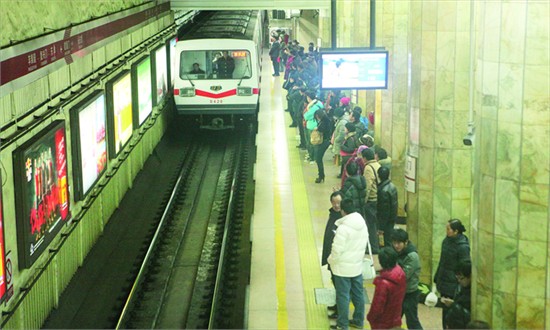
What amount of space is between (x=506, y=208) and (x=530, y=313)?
85cm

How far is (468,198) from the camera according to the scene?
37.7 ft

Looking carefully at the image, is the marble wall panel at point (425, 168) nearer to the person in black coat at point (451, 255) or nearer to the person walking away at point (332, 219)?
the person walking away at point (332, 219)

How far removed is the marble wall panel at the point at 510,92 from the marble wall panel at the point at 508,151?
68mm

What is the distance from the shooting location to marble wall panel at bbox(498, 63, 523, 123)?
25.1 feet

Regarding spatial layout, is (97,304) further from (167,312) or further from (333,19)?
(333,19)

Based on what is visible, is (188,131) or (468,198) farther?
(188,131)

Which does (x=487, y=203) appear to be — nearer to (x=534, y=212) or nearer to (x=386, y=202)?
(x=534, y=212)

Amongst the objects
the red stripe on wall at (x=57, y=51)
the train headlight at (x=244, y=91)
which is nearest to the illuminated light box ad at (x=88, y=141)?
the red stripe on wall at (x=57, y=51)

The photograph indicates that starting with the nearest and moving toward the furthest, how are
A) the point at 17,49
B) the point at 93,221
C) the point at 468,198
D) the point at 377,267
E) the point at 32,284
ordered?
the point at 17,49
the point at 32,284
the point at 468,198
the point at 377,267
the point at 93,221

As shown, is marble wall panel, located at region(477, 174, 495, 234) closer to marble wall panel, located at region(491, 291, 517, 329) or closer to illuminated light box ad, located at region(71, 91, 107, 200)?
marble wall panel, located at region(491, 291, 517, 329)

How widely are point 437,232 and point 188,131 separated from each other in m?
14.6

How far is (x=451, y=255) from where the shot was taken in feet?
31.3

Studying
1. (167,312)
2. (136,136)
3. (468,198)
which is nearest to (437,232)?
(468,198)

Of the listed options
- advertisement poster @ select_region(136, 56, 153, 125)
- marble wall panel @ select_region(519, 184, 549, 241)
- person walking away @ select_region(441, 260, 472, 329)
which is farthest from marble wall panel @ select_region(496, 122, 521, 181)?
advertisement poster @ select_region(136, 56, 153, 125)
